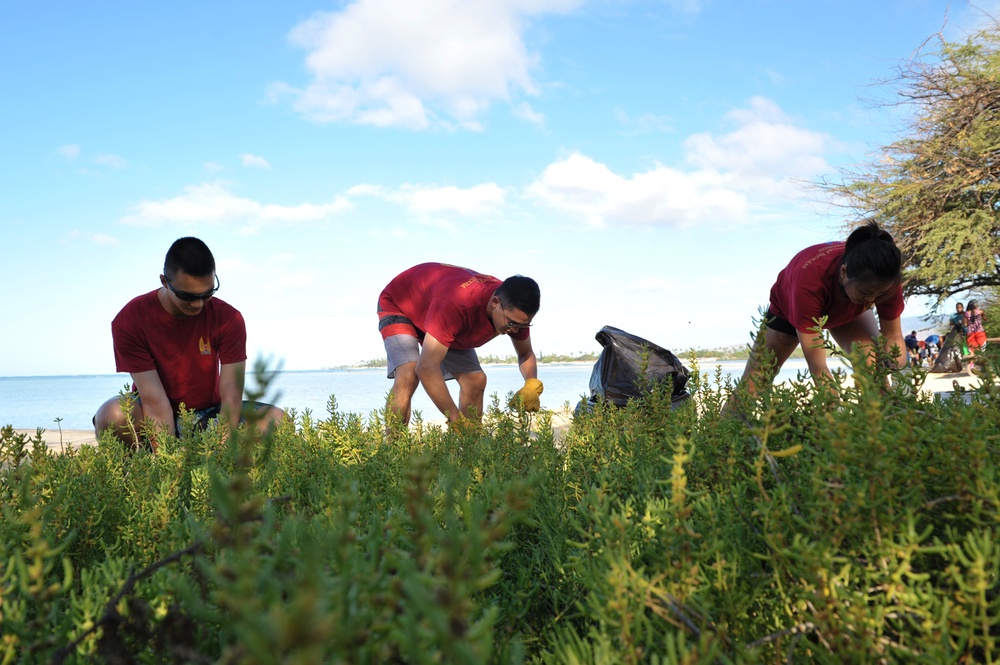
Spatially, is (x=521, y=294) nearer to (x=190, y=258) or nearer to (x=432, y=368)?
(x=432, y=368)

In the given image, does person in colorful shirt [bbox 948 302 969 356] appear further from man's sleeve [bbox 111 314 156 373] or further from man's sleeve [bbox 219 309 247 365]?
man's sleeve [bbox 111 314 156 373]

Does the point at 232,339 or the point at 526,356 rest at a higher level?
the point at 232,339

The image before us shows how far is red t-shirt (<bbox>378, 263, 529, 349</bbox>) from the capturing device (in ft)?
21.5

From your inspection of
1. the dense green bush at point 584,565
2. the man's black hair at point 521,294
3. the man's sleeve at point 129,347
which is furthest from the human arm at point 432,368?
the dense green bush at point 584,565

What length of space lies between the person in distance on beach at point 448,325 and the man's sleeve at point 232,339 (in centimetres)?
152

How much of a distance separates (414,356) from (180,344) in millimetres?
2282

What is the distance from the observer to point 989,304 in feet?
104

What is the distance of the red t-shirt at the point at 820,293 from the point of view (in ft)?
16.9

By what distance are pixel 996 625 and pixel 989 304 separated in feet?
124

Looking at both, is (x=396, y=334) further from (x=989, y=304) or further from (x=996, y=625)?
(x=989, y=304)

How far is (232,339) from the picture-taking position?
638 cm

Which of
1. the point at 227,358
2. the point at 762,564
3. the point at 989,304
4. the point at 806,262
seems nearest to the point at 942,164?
the point at 989,304

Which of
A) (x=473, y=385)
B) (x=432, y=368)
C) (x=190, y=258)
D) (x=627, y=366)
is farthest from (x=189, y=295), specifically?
(x=627, y=366)

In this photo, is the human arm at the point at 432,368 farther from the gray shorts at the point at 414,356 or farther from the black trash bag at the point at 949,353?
the black trash bag at the point at 949,353
